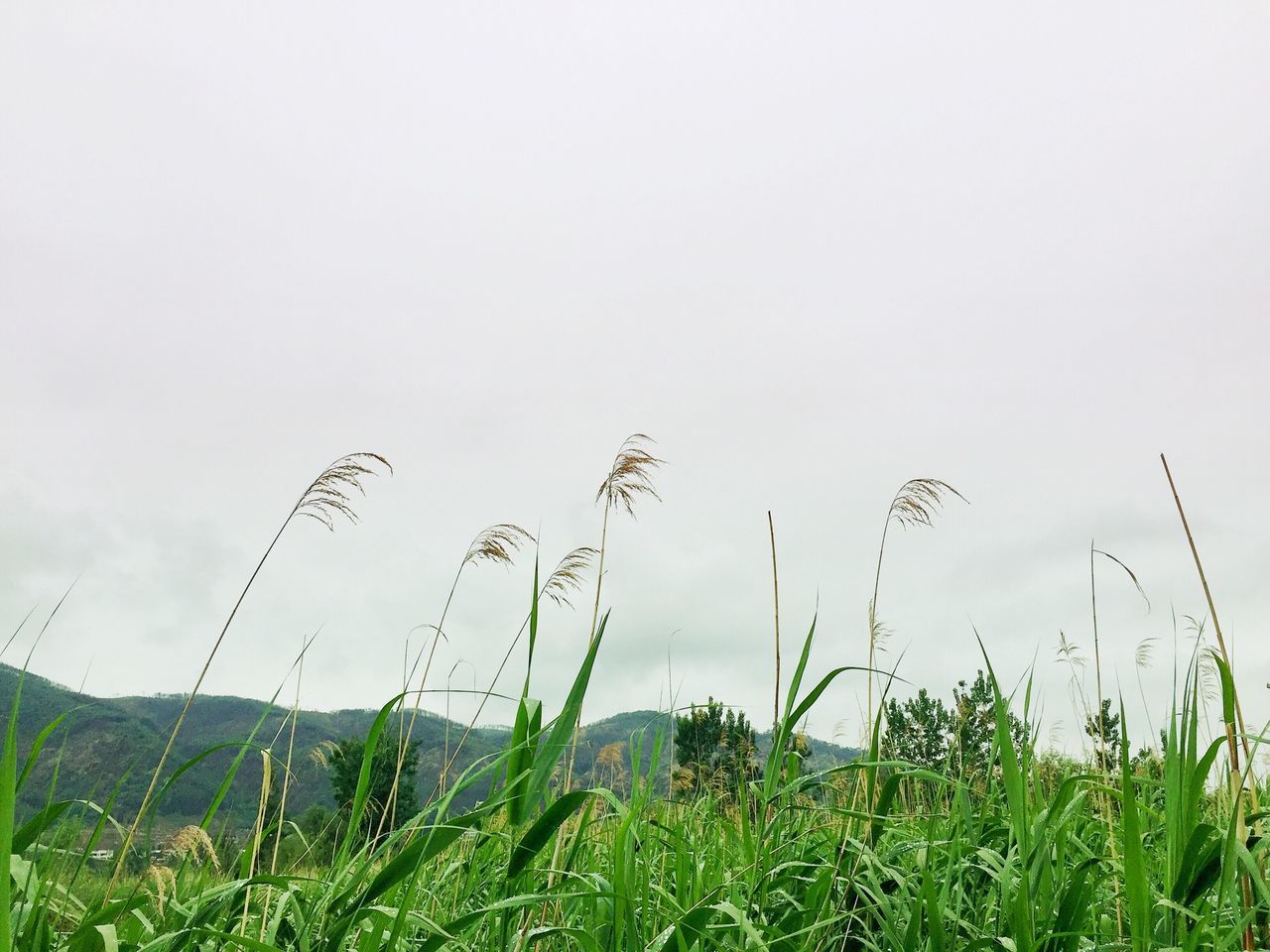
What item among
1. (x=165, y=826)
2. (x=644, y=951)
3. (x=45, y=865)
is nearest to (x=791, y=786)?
(x=644, y=951)

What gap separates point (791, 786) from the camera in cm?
238

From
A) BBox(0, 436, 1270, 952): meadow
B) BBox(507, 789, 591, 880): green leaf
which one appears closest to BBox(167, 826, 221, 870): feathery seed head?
BBox(0, 436, 1270, 952): meadow

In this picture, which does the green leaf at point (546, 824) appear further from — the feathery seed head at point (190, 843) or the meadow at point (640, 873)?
the feathery seed head at point (190, 843)

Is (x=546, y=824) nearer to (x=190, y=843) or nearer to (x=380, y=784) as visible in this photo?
(x=190, y=843)

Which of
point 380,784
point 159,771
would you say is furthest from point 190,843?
point 380,784

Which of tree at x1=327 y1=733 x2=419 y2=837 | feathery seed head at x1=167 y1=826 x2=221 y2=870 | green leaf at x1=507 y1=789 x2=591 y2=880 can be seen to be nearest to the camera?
green leaf at x1=507 y1=789 x2=591 y2=880

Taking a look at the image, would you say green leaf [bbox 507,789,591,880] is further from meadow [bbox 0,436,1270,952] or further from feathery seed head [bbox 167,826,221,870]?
feathery seed head [bbox 167,826,221,870]

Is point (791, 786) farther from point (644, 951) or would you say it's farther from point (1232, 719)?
point (1232, 719)

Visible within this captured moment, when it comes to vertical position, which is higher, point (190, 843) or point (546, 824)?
point (546, 824)

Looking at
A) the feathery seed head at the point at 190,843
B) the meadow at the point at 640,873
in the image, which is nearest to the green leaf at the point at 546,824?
the meadow at the point at 640,873

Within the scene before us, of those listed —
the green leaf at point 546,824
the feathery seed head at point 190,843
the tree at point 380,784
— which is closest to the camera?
the green leaf at point 546,824

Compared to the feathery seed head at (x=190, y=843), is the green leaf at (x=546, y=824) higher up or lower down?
higher up

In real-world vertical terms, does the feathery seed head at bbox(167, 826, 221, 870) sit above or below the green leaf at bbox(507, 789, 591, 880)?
below

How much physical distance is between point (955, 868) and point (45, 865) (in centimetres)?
265
